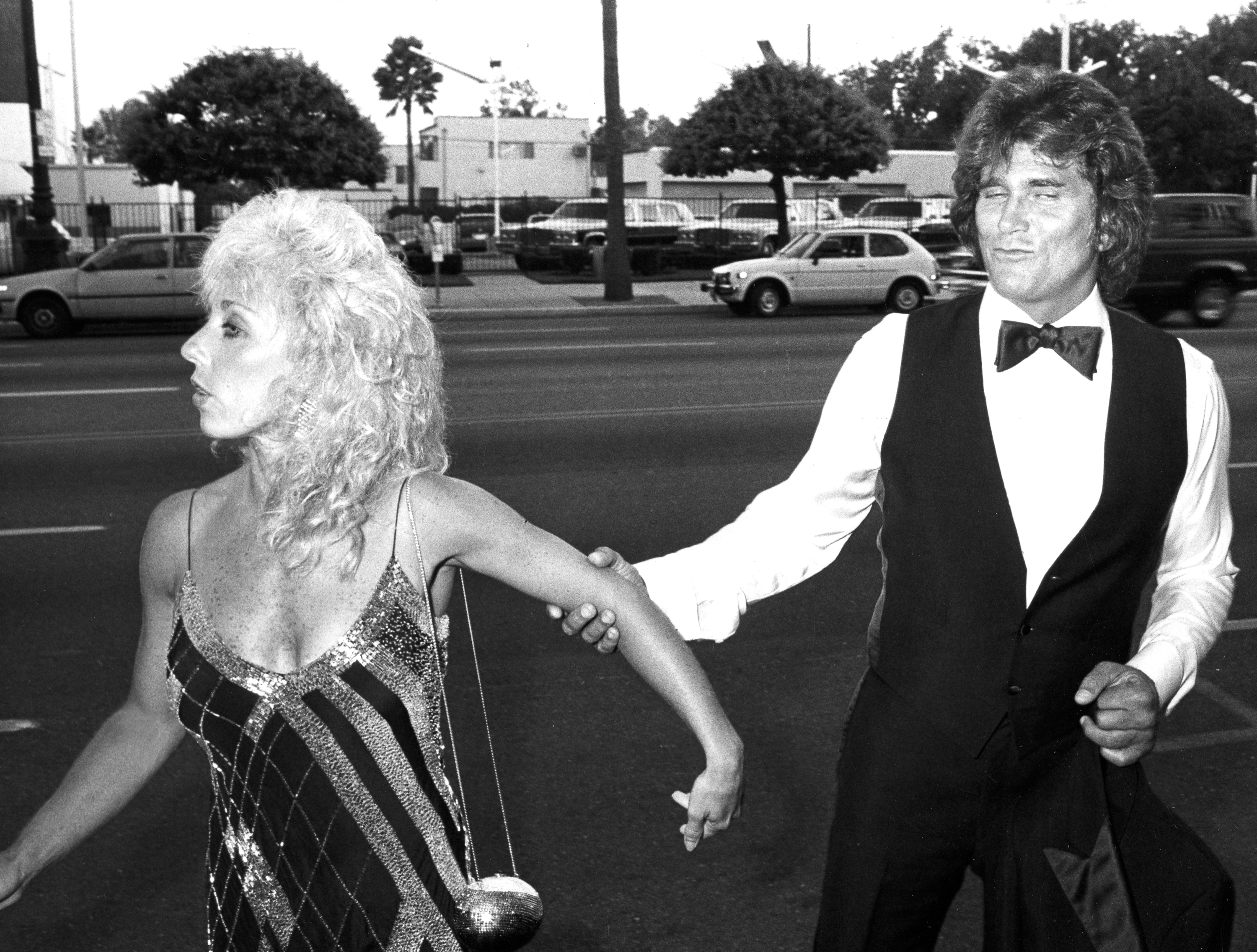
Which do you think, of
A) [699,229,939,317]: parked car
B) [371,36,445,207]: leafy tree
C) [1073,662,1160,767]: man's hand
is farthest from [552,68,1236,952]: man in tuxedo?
[371,36,445,207]: leafy tree

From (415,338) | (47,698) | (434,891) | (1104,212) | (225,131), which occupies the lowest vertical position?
(47,698)

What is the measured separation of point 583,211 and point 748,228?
Answer: 4332 mm

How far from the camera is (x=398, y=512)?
211cm

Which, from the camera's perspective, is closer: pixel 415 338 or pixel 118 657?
pixel 415 338

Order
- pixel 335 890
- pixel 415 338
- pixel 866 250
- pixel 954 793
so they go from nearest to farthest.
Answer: pixel 335 890 → pixel 415 338 → pixel 954 793 → pixel 866 250

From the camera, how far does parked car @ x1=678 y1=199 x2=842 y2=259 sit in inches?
1415

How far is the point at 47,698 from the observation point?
529 centimetres

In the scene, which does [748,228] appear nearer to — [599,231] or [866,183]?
[599,231]

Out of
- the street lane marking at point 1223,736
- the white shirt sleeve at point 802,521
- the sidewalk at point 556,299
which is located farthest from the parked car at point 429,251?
the white shirt sleeve at point 802,521

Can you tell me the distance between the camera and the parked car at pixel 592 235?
35.4m

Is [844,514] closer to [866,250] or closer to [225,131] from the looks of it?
[866,250]

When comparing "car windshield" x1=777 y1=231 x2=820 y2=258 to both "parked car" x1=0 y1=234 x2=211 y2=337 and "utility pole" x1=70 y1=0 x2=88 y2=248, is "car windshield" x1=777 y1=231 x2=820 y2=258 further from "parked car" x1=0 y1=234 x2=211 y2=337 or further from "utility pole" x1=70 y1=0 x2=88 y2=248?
"utility pole" x1=70 y1=0 x2=88 y2=248

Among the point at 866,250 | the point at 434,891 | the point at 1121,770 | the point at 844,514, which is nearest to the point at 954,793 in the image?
the point at 1121,770

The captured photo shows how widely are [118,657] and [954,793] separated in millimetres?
4283
